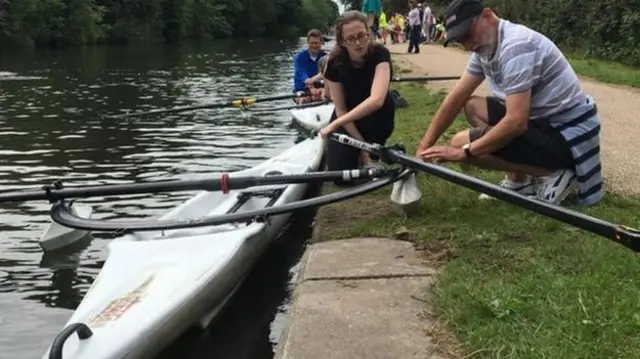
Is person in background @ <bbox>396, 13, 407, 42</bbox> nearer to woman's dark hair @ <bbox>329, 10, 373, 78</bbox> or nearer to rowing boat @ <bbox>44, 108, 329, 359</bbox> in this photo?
woman's dark hair @ <bbox>329, 10, 373, 78</bbox>

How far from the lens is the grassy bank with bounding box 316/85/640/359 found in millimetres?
3588

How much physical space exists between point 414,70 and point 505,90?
16.2 metres

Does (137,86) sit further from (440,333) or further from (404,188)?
(440,333)

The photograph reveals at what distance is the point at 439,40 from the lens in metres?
41.7

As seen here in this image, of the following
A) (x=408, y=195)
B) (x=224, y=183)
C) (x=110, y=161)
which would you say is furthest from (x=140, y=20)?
(x=408, y=195)

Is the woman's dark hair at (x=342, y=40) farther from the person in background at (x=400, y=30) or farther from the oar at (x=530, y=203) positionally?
the person in background at (x=400, y=30)

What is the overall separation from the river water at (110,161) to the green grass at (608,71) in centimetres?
705

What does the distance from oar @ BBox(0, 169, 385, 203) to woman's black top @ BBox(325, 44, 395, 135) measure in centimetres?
130

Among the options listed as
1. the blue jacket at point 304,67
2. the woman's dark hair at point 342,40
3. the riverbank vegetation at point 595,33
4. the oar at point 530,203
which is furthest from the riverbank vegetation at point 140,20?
the oar at point 530,203

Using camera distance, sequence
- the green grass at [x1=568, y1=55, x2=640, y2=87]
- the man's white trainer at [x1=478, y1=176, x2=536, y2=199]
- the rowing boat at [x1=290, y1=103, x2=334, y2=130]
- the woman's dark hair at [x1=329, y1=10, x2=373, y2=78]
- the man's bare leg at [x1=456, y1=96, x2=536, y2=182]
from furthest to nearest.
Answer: the green grass at [x1=568, y1=55, x2=640, y2=87]
the rowing boat at [x1=290, y1=103, x2=334, y2=130]
the woman's dark hair at [x1=329, y1=10, x2=373, y2=78]
the man's white trainer at [x1=478, y1=176, x2=536, y2=199]
the man's bare leg at [x1=456, y1=96, x2=536, y2=182]

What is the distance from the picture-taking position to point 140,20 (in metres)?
67.4

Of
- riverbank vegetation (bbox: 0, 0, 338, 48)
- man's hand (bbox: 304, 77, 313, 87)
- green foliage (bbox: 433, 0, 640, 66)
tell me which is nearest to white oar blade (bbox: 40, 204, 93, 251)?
man's hand (bbox: 304, 77, 313, 87)

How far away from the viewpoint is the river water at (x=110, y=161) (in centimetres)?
544

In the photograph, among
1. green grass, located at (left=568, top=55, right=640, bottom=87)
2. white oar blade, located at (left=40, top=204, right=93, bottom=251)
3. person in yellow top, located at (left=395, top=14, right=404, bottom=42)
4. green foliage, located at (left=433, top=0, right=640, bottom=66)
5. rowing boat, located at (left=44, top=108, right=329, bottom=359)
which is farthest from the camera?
person in yellow top, located at (left=395, top=14, right=404, bottom=42)
